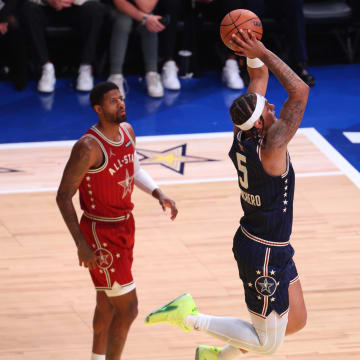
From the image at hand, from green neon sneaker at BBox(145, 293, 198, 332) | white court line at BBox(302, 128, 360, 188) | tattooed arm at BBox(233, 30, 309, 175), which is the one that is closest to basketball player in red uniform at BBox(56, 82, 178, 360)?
A: green neon sneaker at BBox(145, 293, 198, 332)

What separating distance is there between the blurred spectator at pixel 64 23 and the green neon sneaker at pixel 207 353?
5.80 m

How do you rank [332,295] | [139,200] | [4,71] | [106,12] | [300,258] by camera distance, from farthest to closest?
[4,71] < [106,12] < [139,200] < [300,258] < [332,295]

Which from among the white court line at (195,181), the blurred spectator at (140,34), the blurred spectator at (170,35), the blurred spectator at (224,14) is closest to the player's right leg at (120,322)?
the white court line at (195,181)

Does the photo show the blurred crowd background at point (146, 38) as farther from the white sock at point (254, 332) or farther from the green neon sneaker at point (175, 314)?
the white sock at point (254, 332)

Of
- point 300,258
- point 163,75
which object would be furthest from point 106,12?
point 300,258

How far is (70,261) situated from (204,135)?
297 centimetres

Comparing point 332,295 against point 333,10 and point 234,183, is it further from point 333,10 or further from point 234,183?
point 333,10

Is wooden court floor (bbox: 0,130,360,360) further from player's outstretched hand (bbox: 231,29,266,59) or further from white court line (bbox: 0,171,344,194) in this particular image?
player's outstretched hand (bbox: 231,29,266,59)

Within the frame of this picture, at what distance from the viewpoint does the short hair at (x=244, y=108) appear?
3.93 meters

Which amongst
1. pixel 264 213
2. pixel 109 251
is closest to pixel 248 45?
pixel 264 213

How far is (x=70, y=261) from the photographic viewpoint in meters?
6.00

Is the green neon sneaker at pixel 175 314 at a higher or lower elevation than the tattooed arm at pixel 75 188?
lower

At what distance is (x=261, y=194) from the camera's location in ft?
13.3

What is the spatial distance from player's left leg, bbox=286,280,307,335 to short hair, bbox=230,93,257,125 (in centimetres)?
99
